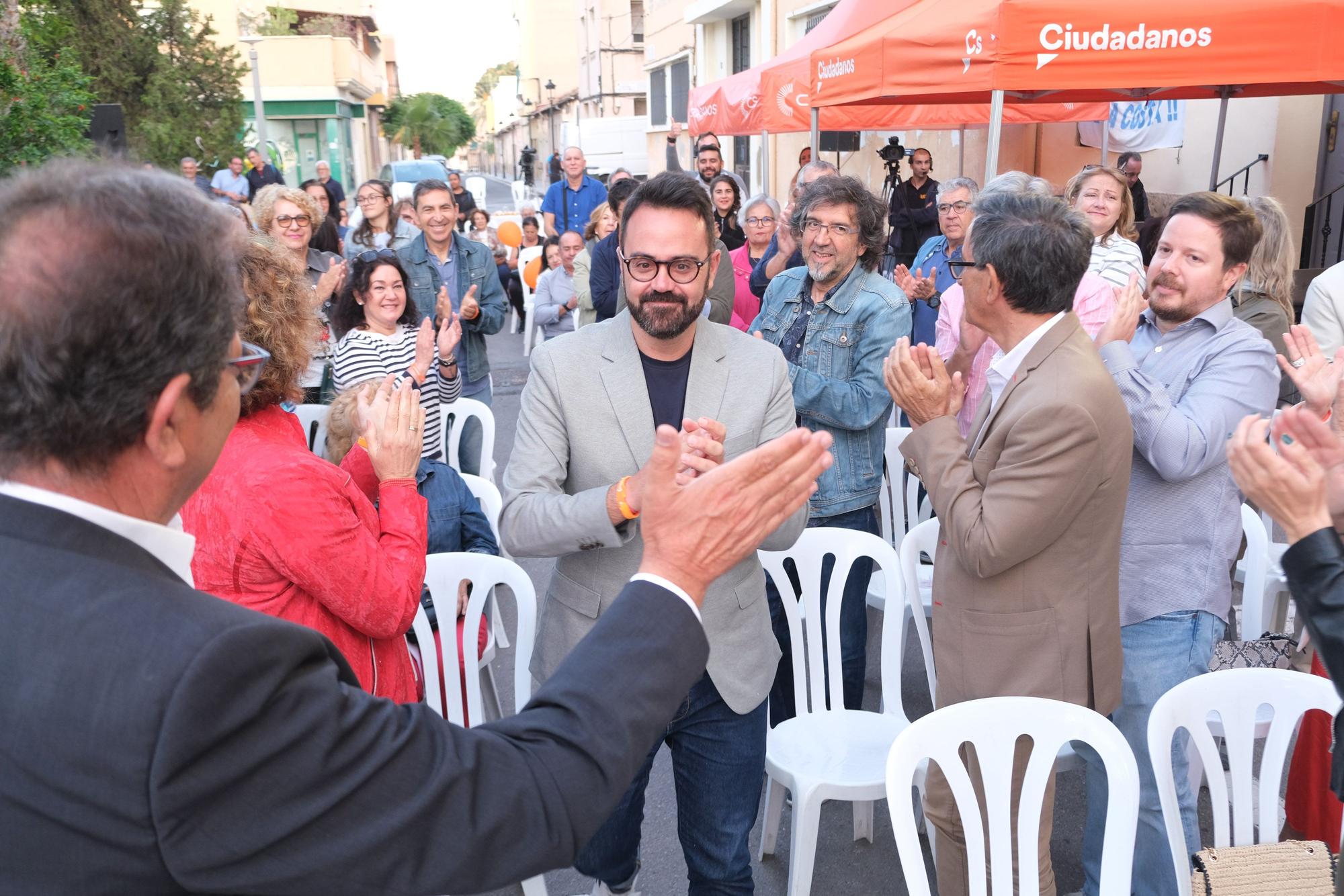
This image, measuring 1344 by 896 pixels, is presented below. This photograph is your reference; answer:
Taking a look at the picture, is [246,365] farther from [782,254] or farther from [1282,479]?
[782,254]

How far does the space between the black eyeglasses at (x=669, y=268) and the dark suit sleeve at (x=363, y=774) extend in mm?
1303

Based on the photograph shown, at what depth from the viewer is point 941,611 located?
8.15 feet

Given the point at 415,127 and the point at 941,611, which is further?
the point at 415,127

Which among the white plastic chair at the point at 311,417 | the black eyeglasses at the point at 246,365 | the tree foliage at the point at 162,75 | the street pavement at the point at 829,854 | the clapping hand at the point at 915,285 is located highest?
the tree foliage at the point at 162,75

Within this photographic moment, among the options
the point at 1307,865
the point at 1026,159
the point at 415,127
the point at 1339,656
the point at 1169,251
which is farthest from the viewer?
the point at 415,127

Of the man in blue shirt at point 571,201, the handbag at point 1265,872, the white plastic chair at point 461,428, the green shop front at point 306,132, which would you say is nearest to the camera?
the handbag at point 1265,872

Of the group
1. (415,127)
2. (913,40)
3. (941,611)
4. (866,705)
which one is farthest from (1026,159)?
(415,127)

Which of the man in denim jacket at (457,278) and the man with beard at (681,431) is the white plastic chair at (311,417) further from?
the man with beard at (681,431)

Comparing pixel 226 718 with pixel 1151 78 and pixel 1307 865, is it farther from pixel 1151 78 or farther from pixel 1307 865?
pixel 1151 78

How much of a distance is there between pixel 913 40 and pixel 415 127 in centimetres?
6602

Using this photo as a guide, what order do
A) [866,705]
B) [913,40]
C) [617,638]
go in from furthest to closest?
[913,40]
[866,705]
[617,638]

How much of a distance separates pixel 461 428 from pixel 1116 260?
324 cm

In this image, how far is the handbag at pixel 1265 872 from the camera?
1893mm

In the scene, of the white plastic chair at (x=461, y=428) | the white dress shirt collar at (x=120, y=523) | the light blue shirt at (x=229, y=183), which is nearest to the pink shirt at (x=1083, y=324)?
the white plastic chair at (x=461, y=428)
